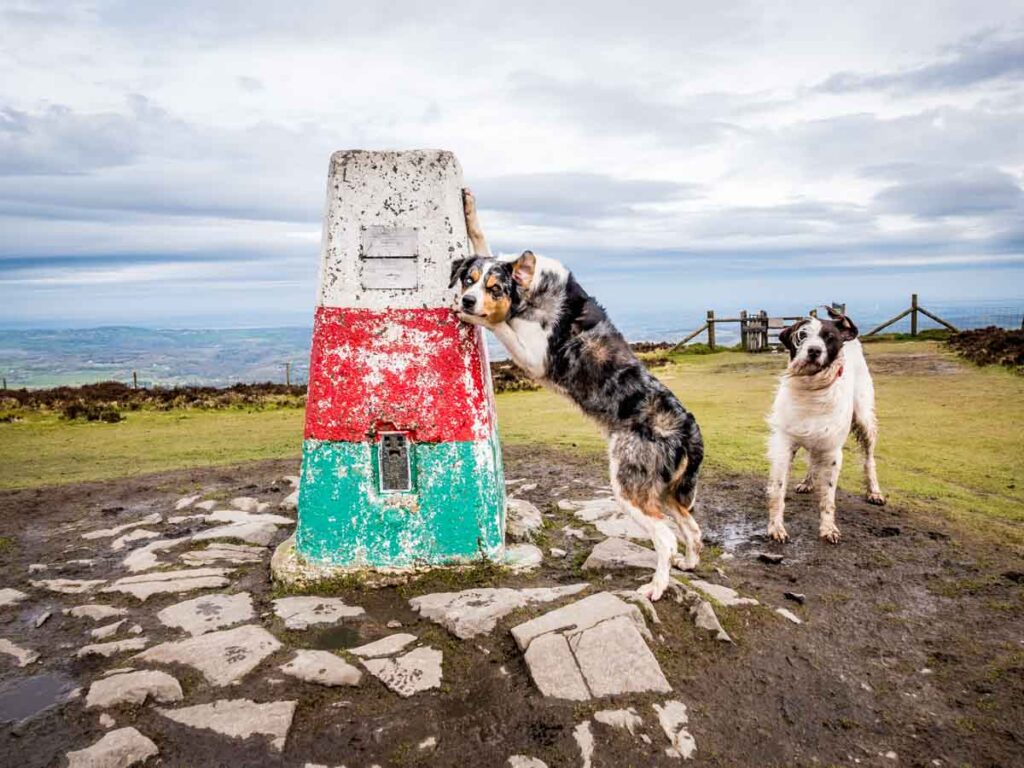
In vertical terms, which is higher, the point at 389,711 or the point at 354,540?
the point at 354,540

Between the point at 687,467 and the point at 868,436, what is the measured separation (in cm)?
374

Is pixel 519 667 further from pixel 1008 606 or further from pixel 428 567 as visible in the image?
pixel 1008 606

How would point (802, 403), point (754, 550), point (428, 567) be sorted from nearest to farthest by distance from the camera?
point (428, 567) → point (754, 550) → point (802, 403)

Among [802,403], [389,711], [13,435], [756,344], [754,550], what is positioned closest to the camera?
[389,711]

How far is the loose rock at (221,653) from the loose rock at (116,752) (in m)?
0.55

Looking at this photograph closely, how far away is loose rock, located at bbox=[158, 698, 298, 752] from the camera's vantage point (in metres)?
3.71

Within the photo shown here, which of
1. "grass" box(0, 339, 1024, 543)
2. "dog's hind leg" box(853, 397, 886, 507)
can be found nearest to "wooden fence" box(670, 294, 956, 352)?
"grass" box(0, 339, 1024, 543)

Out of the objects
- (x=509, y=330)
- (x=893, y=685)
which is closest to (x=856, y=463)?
(x=893, y=685)

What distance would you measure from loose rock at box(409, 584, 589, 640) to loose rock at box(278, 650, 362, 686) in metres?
0.75

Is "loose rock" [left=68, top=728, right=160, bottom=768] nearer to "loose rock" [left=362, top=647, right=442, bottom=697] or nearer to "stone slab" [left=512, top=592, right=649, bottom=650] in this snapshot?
"loose rock" [left=362, top=647, right=442, bottom=697]

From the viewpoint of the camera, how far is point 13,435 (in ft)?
45.4

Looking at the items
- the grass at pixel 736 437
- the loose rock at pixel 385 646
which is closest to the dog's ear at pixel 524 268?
the grass at pixel 736 437

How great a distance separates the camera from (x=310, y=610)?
502cm

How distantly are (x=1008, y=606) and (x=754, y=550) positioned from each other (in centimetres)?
198
